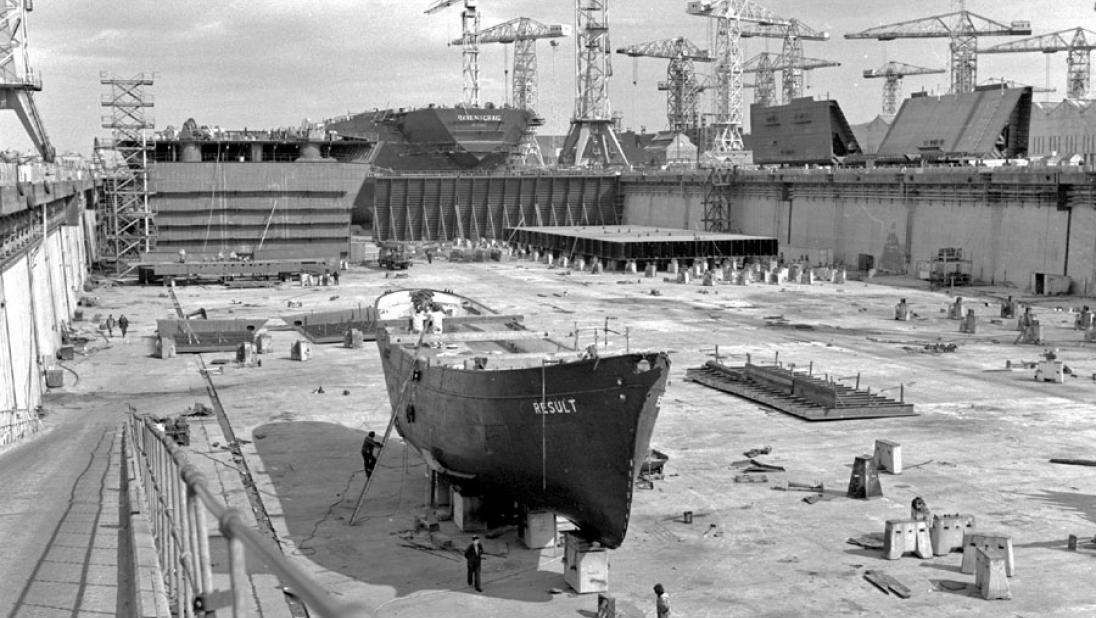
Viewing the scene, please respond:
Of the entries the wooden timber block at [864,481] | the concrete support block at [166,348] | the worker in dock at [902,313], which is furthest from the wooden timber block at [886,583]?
the worker in dock at [902,313]

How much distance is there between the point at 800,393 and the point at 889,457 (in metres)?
8.88

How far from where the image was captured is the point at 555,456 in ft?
65.8

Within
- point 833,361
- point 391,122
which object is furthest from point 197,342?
point 391,122

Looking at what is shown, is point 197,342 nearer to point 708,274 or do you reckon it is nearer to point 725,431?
point 725,431

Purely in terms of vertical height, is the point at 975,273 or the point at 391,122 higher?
the point at 391,122

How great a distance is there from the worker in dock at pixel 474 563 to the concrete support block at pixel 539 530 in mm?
1901

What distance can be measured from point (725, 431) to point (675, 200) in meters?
78.9

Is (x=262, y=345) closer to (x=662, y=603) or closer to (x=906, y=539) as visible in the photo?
(x=906, y=539)

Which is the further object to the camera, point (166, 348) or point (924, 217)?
point (924, 217)

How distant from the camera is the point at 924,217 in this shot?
7488cm

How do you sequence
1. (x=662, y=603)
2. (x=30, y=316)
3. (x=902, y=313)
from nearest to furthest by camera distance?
(x=662, y=603) < (x=30, y=316) < (x=902, y=313)

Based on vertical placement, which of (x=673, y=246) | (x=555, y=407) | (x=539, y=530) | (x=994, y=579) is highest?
(x=555, y=407)

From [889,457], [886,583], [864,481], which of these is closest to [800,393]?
[889,457]

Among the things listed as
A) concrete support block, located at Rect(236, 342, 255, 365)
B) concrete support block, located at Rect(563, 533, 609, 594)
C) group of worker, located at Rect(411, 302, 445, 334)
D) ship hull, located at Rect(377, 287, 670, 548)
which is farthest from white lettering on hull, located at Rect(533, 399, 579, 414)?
concrete support block, located at Rect(236, 342, 255, 365)
